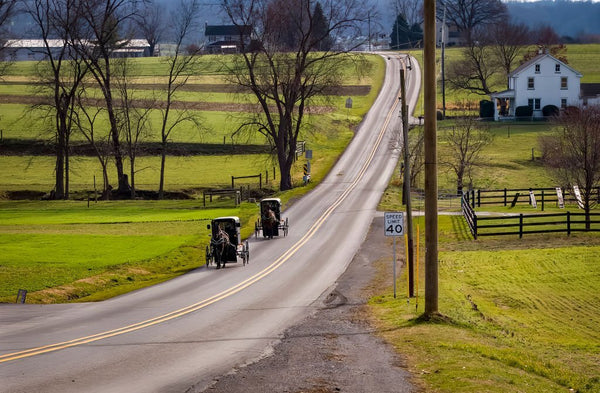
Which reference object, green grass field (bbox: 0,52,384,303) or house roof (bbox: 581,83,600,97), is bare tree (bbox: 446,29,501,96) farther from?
green grass field (bbox: 0,52,384,303)

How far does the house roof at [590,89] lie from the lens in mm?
117750

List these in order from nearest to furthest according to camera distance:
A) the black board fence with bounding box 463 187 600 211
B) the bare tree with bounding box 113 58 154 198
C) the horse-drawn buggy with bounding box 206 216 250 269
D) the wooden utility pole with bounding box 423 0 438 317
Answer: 1. the wooden utility pole with bounding box 423 0 438 317
2. the horse-drawn buggy with bounding box 206 216 250 269
3. the black board fence with bounding box 463 187 600 211
4. the bare tree with bounding box 113 58 154 198

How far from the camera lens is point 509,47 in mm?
140750

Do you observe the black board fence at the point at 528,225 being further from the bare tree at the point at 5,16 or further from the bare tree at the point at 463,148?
the bare tree at the point at 5,16

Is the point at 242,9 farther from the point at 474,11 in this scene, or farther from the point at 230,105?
the point at 474,11

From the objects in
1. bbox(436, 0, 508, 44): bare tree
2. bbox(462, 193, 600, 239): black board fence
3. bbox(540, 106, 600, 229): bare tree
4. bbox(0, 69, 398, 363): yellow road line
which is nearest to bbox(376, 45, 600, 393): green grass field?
bbox(462, 193, 600, 239): black board fence

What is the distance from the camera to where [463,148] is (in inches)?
3216

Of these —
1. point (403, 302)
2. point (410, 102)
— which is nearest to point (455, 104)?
point (410, 102)

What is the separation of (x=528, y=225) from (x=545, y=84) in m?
71.2

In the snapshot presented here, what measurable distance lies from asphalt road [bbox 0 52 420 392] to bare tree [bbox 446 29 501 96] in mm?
83464

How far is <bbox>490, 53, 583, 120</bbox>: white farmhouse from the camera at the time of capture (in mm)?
112562

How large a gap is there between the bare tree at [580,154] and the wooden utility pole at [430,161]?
2554cm

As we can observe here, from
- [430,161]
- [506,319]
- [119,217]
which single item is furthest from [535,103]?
[430,161]

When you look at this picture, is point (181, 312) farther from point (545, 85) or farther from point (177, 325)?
point (545, 85)
